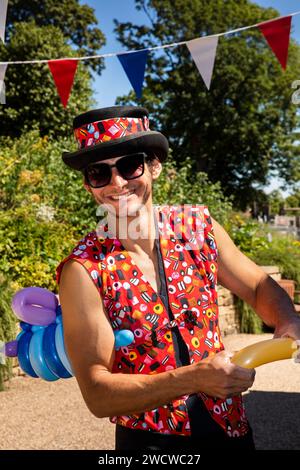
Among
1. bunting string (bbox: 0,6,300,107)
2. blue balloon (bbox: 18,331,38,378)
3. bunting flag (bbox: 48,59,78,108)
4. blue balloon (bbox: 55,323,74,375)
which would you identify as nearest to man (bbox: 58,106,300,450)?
blue balloon (bbox: 55,323,74,375)

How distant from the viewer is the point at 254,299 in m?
1.74

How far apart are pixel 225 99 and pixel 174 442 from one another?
24.7 metres

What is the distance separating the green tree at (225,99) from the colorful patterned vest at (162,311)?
23.5 metres

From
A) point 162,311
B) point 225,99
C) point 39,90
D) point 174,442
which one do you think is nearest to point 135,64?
point 162,311

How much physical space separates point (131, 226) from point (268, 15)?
2896cm

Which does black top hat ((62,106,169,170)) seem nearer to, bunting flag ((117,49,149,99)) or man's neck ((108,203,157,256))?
man's neck ((108,203,157,256))

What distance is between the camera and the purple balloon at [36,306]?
177cm

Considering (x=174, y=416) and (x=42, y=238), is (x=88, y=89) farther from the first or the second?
(x=174, y=416)

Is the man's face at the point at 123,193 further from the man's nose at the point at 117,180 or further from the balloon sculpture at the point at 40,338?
the balloon sculpture at the point at 40,338

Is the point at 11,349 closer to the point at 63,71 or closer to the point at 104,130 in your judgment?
the point at 104,130

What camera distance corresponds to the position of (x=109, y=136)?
1540 mm

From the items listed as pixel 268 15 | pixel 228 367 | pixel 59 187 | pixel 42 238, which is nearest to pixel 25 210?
pixel 42 238

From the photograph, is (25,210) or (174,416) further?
(25,210)

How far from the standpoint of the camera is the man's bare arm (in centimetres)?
125
